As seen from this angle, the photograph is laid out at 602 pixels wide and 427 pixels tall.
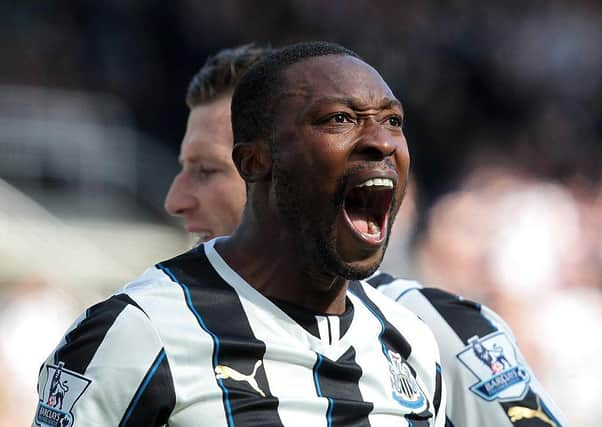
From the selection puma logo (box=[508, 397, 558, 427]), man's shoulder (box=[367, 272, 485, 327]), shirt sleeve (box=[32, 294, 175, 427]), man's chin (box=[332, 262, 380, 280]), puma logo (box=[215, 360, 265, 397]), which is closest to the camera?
shirt sleeve (box=[32, 294, 175, 427])

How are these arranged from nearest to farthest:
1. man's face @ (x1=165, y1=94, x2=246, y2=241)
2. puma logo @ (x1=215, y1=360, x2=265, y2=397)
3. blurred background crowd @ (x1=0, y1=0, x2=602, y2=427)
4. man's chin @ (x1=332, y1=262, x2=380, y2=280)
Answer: puma logo @ (x1=215, y1=360, x2=265, y2=397) < man's chin @ (x1=332, y1=262, x2=380, y2=280) < man's face @ (x1=165, y1=94, x2=246, y2=241) < blurred background crowd @ (x1=0, y1=0, x2=602, y2=427)

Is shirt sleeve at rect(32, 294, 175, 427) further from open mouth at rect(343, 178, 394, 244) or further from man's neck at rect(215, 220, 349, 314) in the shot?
open mouth at rect(343, 178, 394, 244)

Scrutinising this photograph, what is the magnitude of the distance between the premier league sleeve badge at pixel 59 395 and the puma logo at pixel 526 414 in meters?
1.27

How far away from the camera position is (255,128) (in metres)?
2.62

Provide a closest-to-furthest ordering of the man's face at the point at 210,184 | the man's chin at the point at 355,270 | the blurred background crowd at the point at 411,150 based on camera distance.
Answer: the man's chin at the point at 355,270 < the man's face at the point at 210,184 < the blurred background crowd at the point at 411,150

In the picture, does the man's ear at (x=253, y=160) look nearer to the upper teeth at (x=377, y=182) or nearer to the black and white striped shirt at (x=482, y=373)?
the upper teeth at (x=377, y=182)

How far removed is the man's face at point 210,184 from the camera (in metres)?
3.42

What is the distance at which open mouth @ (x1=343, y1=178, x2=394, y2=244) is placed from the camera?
2.56m

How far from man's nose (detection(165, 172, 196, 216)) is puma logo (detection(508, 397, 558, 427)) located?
116 cm

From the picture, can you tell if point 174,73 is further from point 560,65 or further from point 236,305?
point 236,305

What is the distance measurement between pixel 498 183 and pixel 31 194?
3762 mm

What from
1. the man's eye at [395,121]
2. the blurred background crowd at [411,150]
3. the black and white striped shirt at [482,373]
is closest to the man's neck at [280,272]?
the man's eye at [395,121]

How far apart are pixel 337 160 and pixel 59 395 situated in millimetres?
788

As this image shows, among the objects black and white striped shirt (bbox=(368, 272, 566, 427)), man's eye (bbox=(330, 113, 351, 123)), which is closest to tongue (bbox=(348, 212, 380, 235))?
man's eye (bbox=(330, 113, 351, 123))
